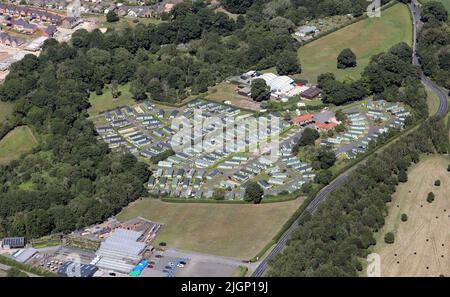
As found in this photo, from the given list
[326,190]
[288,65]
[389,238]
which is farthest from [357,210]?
[288,65]

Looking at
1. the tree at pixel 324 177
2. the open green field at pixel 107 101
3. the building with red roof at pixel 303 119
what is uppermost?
the open green field at pixel 107 101

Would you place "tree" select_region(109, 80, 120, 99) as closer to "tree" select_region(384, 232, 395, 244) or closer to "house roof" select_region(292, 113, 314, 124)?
"house roof" select_region(292, 113, 314, 124)

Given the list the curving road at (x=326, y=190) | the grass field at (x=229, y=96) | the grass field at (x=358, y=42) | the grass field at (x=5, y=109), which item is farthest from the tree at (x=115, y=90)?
the curving road at (x=326, y=190)

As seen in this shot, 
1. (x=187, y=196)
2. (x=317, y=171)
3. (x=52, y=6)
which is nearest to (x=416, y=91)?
(x=317, y=171)

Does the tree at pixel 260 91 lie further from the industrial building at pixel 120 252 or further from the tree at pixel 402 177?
the industrial building at pixel 120 252

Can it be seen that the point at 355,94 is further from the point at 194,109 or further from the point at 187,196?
the point at 187,196

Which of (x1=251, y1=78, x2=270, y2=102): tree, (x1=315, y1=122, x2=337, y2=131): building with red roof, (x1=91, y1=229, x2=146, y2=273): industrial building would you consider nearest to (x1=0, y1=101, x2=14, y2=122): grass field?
(x1=251, y1=78, x2=270, y2=102): tree
